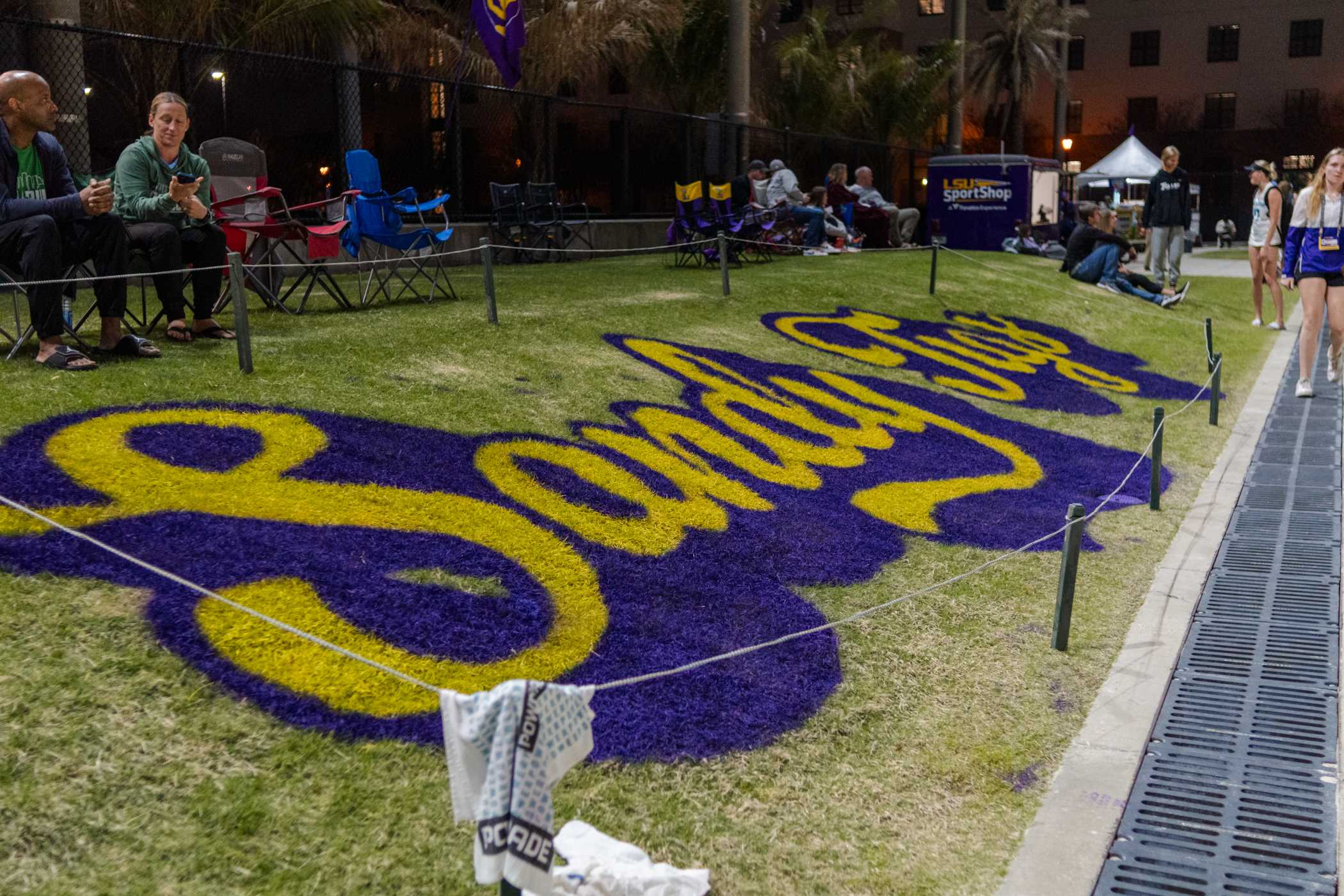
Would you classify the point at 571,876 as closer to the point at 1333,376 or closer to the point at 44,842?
the point at 44,842

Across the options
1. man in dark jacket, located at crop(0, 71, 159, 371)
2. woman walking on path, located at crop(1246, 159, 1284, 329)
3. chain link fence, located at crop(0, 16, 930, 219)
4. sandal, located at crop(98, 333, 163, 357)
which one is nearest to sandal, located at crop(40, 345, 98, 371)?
man in dark jacket, located at crop(0, 71, 159, 371)

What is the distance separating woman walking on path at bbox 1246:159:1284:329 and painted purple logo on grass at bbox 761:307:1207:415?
8.74 ft

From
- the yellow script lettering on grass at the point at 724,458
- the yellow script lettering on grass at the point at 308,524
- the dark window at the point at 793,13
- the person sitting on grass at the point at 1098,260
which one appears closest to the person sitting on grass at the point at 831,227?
the person sitting on grass at the point at 1098,260

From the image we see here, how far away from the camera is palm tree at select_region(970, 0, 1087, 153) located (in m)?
52.6

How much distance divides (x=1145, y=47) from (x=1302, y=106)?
7.65 m

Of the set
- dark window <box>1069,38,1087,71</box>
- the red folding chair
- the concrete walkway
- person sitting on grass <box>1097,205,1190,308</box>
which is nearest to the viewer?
the concrete walkway

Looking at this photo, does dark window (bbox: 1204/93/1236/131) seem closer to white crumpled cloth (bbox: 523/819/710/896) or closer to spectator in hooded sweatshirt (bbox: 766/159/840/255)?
spectator in hooded sweatshirt (bbox: 766/159/840/255)

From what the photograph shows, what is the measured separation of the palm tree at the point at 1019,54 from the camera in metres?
52.6

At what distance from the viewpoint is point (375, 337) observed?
8656 millimetres

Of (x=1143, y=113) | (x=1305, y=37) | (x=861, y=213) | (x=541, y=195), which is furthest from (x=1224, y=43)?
(x=541, y=195)

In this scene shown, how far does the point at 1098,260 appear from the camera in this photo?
19.0 meters

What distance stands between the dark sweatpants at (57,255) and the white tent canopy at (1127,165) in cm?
3113

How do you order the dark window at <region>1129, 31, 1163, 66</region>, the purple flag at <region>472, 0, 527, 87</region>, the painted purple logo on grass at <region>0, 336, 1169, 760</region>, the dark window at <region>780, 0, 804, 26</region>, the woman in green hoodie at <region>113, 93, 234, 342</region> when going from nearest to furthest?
the painted purple logo on grass at <region>0, 336, 1169, 760</region>, the woman in green hoodie at <region>113, 93, 234, 342</region>, the purple flag at <region>472, 0, 527, 87</region>, the dark window at <region>780, 0, 804, 26</region>, the dark window at <region>1129, 31, 1163, 66</region>

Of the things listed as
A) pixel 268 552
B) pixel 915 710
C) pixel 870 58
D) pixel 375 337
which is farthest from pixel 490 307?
pixel 870 58
